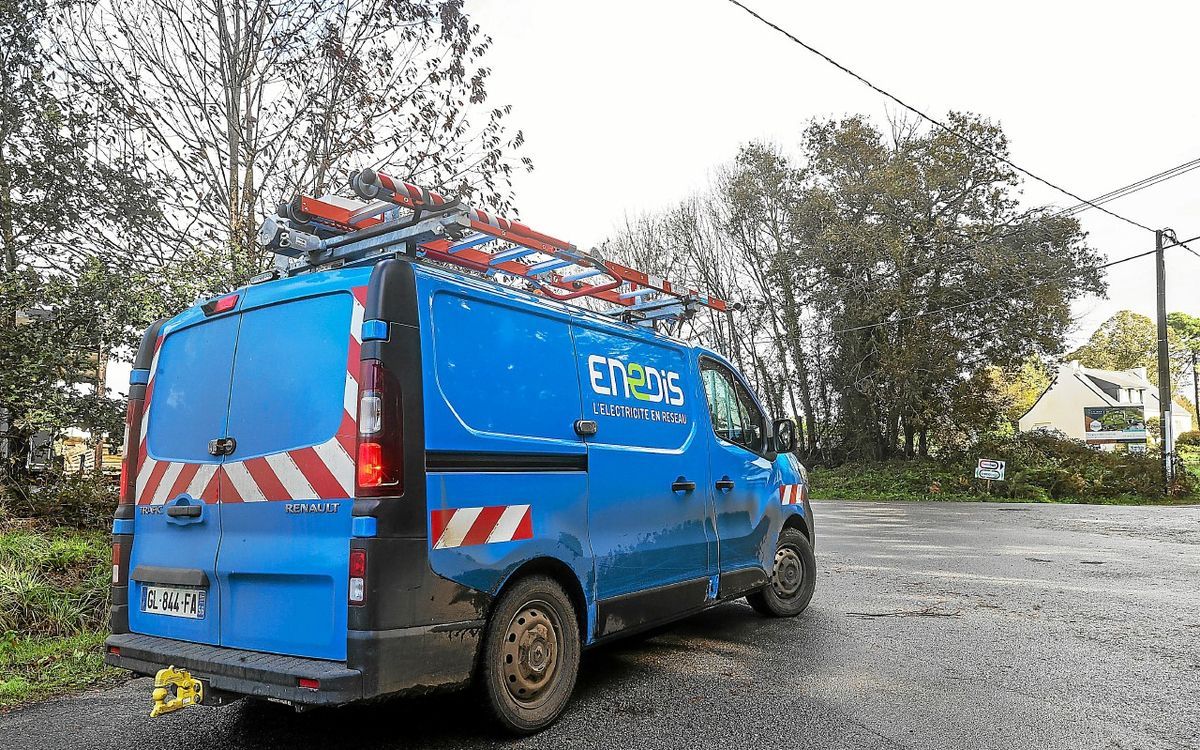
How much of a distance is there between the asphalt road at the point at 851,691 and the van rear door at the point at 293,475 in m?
0.85

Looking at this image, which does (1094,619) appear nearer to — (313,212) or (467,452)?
(467,452)

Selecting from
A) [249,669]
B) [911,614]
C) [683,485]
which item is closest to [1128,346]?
[911,614]

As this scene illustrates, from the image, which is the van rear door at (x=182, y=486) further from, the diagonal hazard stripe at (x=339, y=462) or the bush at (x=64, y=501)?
the bush at (x=64, y=501)

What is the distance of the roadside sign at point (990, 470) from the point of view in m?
23.9

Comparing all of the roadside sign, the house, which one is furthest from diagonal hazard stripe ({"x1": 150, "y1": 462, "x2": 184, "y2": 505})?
the house

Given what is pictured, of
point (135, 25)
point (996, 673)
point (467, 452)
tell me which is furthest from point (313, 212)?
point (135, 25)

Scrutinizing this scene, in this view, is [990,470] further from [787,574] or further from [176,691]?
[176,691]

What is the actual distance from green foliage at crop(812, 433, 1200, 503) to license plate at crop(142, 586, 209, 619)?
2412cm

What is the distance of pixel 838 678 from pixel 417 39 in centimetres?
890

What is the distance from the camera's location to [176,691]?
344 centimetres

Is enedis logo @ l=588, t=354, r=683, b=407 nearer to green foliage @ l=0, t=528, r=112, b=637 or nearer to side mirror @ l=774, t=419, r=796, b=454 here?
side mirror @ l=774, t=419, r=796, b=454

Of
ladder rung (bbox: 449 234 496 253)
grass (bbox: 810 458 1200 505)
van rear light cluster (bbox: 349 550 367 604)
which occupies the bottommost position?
grass (bbox: 810 458 1200 505)

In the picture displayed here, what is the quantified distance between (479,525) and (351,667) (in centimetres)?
79

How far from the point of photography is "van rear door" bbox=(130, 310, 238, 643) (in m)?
3.64
